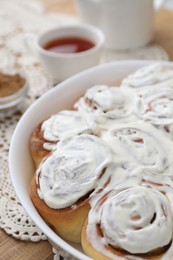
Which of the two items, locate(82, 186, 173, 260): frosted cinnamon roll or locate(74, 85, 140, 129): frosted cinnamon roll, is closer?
locate(82, 186, 173, 260): frosted cinnamon roll

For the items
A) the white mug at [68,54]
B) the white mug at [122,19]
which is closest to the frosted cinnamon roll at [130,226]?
the white mug at [68,54]

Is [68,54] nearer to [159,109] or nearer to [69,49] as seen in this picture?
[69,49]

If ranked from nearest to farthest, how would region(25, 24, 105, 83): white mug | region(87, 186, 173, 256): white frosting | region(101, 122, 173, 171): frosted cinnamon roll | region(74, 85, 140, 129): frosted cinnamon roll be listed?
region(87, 186, 173, 256): white frosting → region(101, 122, 173, 171): frosted cinnamon roll → region(74, 85, 140, 129): frosted cinnamon roll → region(25, 24, 105, 83): white mug

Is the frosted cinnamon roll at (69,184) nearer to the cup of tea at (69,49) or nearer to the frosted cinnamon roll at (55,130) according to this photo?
the frosted cinnamon roll at (55,130)

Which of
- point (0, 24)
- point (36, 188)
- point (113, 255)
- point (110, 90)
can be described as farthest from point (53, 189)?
point (0, 24)

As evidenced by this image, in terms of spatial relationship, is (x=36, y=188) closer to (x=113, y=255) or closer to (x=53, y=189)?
(x=53, y=189)

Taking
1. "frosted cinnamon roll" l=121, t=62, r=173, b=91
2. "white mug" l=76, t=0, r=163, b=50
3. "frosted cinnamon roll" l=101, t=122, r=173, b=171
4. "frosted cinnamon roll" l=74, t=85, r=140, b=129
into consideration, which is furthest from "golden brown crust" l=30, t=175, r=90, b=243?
"white mug" l=76, t=0, r=163, b=50

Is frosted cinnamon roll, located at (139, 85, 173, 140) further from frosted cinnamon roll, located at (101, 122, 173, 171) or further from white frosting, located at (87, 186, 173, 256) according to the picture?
white frosting, located at (87, 186, 173, 256)
